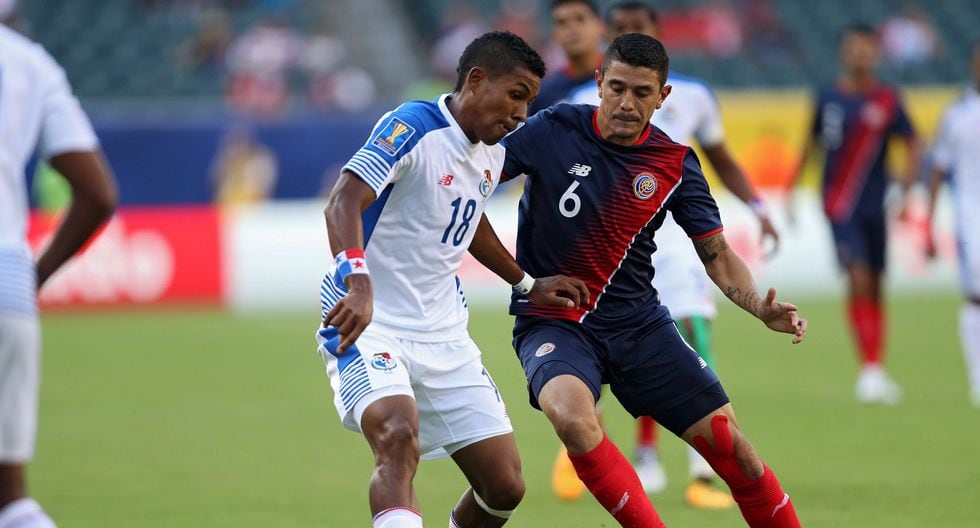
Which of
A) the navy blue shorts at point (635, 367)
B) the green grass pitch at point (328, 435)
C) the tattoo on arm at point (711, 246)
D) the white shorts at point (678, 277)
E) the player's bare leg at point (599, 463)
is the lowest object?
the green grass pitch at point (328, 435)

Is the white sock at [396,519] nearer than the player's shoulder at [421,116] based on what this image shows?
Yes

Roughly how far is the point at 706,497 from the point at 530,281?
235 cm

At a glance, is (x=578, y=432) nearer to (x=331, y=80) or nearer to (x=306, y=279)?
(x=306, y=279)

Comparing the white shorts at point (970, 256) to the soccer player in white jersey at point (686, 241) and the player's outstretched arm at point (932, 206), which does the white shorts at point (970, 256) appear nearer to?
the player's outstretched arm at point (932, 206)

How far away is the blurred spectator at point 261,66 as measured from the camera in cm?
2444

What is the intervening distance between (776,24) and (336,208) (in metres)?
23.7

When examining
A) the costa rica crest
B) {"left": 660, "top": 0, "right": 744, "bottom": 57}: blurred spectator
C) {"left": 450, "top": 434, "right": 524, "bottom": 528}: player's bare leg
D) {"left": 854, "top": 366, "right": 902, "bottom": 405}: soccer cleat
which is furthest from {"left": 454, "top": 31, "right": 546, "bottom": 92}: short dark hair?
{"left": 660, "top": 0, "right": 744, "bottom": 57}: blurred spectator

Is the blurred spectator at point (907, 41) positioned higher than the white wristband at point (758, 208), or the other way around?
the blurred spectator at point (907, 41)

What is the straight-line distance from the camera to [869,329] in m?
12.1

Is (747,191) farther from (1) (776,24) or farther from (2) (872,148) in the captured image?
(1) (776,24)

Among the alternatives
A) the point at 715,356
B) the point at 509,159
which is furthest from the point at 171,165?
the point at 509,159

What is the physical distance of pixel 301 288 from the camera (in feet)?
63.8

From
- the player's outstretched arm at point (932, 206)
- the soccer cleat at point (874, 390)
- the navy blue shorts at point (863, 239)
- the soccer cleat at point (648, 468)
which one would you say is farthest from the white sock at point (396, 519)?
the navy blue shorts at point (863, 239)

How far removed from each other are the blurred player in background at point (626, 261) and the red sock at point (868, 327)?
20.4 ft
